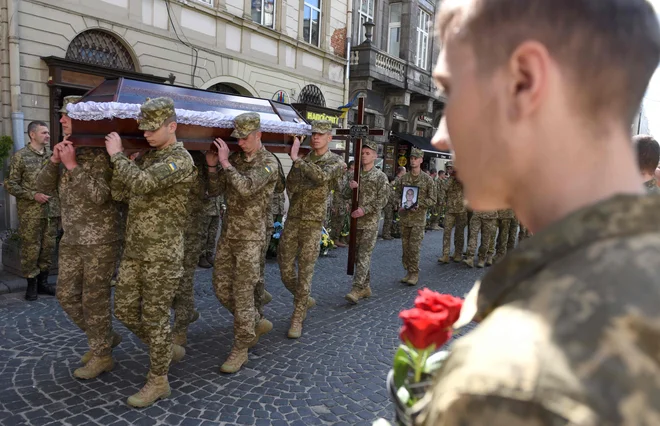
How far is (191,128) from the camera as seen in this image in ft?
13.3

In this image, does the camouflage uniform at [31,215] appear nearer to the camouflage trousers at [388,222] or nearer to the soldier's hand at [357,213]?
the soldier's hand at [357,213]

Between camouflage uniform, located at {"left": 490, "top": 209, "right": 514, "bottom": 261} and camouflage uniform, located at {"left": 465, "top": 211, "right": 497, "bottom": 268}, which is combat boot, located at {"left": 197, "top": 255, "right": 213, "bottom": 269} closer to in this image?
camouflage uniform, located at {"left": 465, "top": 211, "right": 497, "bottom": 268}

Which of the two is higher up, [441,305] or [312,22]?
[312,22]

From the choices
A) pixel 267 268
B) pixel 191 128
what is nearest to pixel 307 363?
pixel 191 128

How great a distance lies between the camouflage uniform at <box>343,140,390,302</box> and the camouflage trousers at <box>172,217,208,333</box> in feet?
7.66

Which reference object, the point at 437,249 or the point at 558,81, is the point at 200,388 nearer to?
the point at 558,81

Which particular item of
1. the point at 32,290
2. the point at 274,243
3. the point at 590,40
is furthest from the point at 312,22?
the point at 590,40

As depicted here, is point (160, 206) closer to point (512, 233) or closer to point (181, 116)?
point (181, 116)

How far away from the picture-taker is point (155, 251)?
3459 mm

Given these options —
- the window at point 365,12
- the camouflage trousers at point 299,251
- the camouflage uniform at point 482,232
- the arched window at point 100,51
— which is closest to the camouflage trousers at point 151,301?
the camouflage trousers at point 299,251

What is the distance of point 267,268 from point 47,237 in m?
3.06

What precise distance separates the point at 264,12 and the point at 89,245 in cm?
1145

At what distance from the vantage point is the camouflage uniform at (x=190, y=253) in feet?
14.2

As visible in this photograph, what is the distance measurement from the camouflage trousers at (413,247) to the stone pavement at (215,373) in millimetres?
1569
